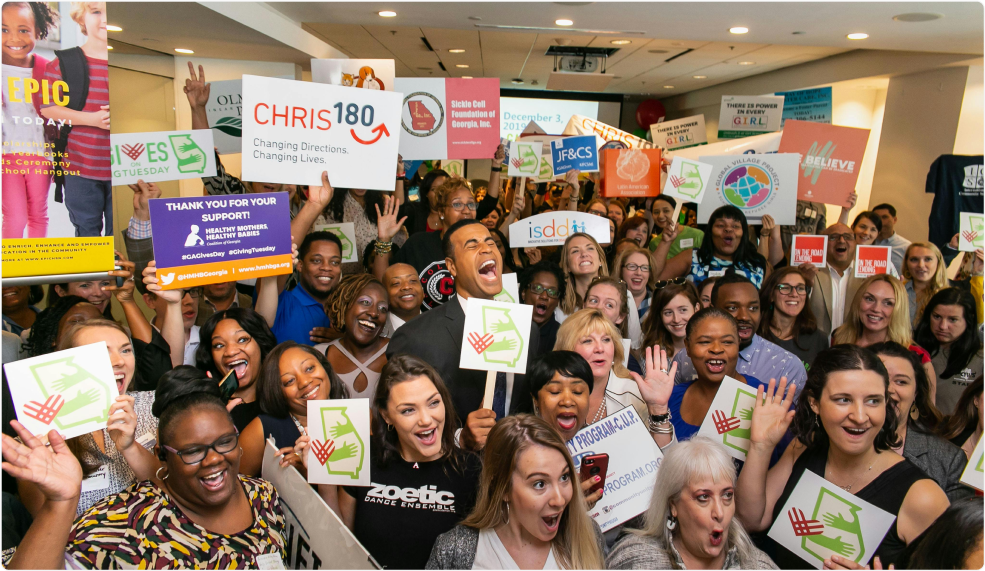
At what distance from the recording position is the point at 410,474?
7.38 feet

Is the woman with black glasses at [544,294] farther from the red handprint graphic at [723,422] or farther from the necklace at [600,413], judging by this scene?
the red handprint graphic at [723,422]

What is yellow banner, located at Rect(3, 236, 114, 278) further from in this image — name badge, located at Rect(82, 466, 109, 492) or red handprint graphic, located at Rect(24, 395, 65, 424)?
name badge, located at Rect(82, 466, 109, 492)

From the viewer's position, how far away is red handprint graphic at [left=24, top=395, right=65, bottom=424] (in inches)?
71.2

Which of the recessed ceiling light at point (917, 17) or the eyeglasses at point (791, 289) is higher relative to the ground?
the recessed ceiling light at point (917, 17)

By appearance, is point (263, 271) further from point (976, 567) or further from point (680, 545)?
point (976, 567)

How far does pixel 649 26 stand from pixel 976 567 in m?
5.22

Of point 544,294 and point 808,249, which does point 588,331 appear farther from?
point 808,249

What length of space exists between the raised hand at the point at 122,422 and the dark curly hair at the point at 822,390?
2.19 meters

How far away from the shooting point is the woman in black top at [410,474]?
216cm

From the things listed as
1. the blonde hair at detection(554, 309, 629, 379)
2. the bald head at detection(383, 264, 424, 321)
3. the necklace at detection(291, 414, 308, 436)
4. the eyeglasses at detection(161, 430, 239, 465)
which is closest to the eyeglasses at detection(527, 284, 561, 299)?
the bald head at detection(383, 264, 424, 321)

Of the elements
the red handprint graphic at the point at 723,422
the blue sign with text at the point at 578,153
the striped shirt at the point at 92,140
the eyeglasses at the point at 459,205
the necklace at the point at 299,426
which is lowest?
the necklace at the point at 299,426

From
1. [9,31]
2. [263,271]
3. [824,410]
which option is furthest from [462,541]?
[9,31]

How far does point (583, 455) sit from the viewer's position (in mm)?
2410

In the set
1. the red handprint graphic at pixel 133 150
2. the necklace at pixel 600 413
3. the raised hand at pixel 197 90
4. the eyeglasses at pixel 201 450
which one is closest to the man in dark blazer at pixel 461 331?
the necklace at pixel 600 413
